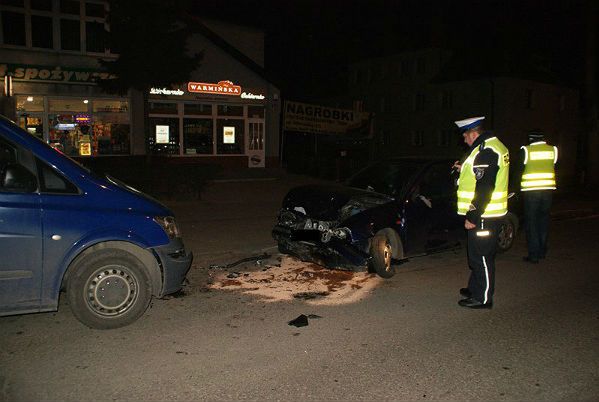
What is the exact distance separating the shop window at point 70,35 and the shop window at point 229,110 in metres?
6.62

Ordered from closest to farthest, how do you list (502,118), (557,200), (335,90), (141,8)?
(141,8) → (557,200) → (502,118) → (335,90)

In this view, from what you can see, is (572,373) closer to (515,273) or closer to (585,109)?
(515,273)

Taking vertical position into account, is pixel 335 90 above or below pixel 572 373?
above

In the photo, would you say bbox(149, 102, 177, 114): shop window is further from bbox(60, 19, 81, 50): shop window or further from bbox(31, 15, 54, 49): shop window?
bbox(31, 15, 54, 49): shop window

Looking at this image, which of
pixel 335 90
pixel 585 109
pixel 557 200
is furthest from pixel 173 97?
pixel 335 90

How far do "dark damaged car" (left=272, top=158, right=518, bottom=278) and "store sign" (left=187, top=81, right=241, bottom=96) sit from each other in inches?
658

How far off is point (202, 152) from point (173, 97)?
2.85m

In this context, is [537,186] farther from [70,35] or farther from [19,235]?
[70,35]

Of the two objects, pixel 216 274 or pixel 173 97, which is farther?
pixel 173 97

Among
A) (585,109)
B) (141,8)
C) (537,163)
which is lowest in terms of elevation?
(537,163)

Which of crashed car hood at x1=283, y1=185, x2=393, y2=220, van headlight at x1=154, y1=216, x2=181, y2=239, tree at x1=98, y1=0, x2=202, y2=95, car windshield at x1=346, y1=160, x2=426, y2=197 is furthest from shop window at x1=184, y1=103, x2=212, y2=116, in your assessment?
van headlight at x1=154, y1=216, x2=181, y2=239

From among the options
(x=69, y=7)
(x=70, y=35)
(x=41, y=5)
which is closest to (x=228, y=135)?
(x=70, y=35)

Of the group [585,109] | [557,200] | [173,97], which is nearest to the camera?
[557,200]

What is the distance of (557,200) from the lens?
695 inches
